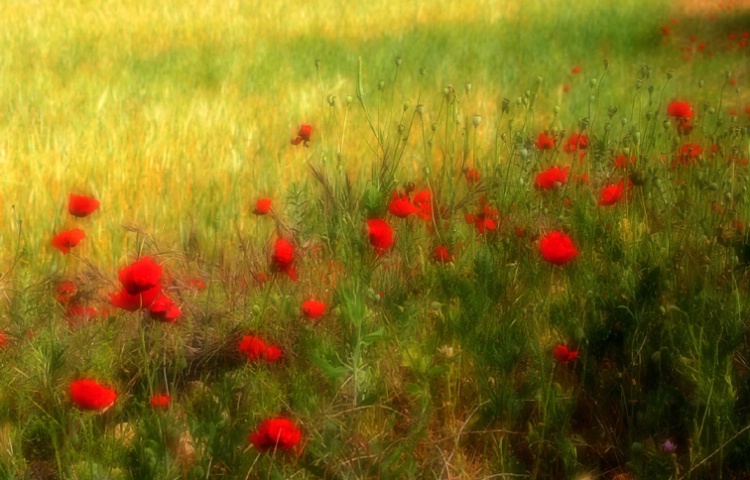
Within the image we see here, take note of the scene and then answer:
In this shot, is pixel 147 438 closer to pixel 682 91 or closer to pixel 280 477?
pixel 280 477

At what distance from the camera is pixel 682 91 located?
5.88 metres

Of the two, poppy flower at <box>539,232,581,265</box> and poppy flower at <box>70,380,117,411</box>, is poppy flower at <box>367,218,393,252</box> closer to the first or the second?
poppy flower at <box>539,232,581,265</box>

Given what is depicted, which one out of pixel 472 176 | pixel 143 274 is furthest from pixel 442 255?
pixel 143 274

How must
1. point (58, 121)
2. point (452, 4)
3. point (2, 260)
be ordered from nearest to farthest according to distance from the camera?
point (2, 260) < point (58, 121) < point (452, 4)

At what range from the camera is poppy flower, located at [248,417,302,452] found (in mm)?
1531

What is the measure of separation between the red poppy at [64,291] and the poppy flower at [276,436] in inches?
A: 36.7

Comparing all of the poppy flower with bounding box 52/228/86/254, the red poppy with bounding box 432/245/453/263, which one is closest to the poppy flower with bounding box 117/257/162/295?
the poppy flower with bounding box 52/228/86/254

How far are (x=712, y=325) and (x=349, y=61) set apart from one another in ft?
15.3

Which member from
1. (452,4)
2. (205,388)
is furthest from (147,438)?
(452,4)

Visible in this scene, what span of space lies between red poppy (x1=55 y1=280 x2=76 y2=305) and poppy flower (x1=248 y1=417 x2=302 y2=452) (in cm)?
93

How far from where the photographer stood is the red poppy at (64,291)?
7.59 ft

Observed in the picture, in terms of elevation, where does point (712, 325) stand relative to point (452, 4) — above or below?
above

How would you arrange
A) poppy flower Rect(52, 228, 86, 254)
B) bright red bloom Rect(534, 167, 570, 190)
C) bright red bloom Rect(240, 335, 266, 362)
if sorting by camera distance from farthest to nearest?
bright red bloom Rect(534, 167, 570, 190)
poppy flower Rect(52, 228, 86, 254)
bright red bloom Rect(240, 335, 266, 362)

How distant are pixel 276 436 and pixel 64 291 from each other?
3.26 ft
